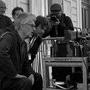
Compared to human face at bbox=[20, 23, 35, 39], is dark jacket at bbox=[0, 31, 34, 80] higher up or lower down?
lower down

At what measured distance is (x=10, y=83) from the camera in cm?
271

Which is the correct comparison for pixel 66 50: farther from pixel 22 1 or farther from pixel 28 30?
pixel 22 1

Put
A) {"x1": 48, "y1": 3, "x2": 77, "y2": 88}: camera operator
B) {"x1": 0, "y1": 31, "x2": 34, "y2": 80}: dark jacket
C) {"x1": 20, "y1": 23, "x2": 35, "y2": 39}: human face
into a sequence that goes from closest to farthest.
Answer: {"x1": 0, "y1": 31, "x2": 34, "y2": 80}: dark jacket < {"x1": 20, "y1": 23, "x2": 35, "y2": 39}: human face < {"x1": 48, "y1": 3, "x2": 77, "y2": 88}: camera operator

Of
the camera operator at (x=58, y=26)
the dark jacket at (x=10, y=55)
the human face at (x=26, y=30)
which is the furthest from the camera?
the camera operator at (x=58, y=26)

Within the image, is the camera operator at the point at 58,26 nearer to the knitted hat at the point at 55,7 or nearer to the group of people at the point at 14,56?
the knitted hat at the point at 55,7

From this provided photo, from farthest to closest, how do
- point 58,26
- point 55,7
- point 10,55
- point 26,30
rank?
1. point 58,26
2. point 55,7
3. point 26,30
4. point 10,55

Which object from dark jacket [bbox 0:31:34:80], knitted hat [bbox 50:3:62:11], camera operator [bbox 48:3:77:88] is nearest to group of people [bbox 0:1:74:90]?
dark jacket [bbox 0:31:34:80]

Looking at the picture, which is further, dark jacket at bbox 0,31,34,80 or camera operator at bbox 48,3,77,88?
camera operator at bbox 48,3,77,88

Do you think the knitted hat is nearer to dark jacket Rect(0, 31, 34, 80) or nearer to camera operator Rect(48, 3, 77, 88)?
camera operator Rect(48, 3, 77, 88)

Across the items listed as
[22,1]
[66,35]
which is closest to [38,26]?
[66,35]

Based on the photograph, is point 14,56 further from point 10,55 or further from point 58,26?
point 58,26

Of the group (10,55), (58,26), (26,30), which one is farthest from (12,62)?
(58,26)

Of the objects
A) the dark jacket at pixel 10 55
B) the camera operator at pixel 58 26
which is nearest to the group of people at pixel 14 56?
the dark jacket at pixel 10 55

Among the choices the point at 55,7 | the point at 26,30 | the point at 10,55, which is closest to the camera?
the point at 10,55
